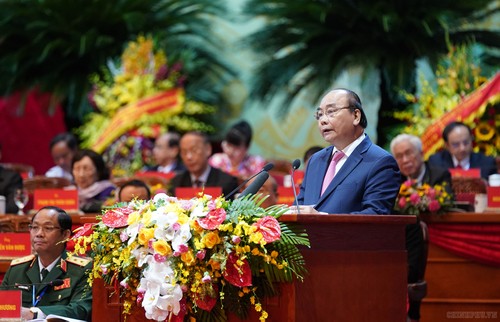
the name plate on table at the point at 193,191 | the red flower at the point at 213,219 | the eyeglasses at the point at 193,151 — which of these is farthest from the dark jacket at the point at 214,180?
the red flower at the point at 213,219

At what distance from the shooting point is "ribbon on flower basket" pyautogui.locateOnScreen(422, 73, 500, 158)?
24.5 ft

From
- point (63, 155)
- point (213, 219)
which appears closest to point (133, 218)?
point (213, 219)

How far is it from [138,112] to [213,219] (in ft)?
20.0

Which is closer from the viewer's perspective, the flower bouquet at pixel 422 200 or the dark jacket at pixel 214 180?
the flower bouquet at pixel 422 200

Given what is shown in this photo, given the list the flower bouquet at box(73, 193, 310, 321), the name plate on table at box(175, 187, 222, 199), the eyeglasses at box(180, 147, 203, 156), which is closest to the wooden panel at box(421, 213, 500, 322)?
the name plate on table at box(175, 187, 222, 199)

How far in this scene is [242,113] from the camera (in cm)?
1037

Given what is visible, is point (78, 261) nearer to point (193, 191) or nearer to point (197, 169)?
point (193, 191)

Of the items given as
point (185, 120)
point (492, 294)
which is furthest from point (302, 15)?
point (492, 294)

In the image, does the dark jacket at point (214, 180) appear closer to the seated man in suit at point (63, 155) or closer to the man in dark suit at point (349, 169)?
the seated man in suit at point (63, 155)

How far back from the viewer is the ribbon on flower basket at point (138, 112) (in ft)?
30.0

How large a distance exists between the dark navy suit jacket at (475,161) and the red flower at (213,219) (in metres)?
3.83

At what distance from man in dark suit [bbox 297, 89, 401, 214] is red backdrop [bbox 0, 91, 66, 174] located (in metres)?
6.66

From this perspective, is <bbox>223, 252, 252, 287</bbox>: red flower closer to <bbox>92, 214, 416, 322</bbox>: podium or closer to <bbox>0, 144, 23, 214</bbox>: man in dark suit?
<bbox>92, 214, 416, 322</bbox>: podium

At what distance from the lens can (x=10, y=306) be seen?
371 cm
